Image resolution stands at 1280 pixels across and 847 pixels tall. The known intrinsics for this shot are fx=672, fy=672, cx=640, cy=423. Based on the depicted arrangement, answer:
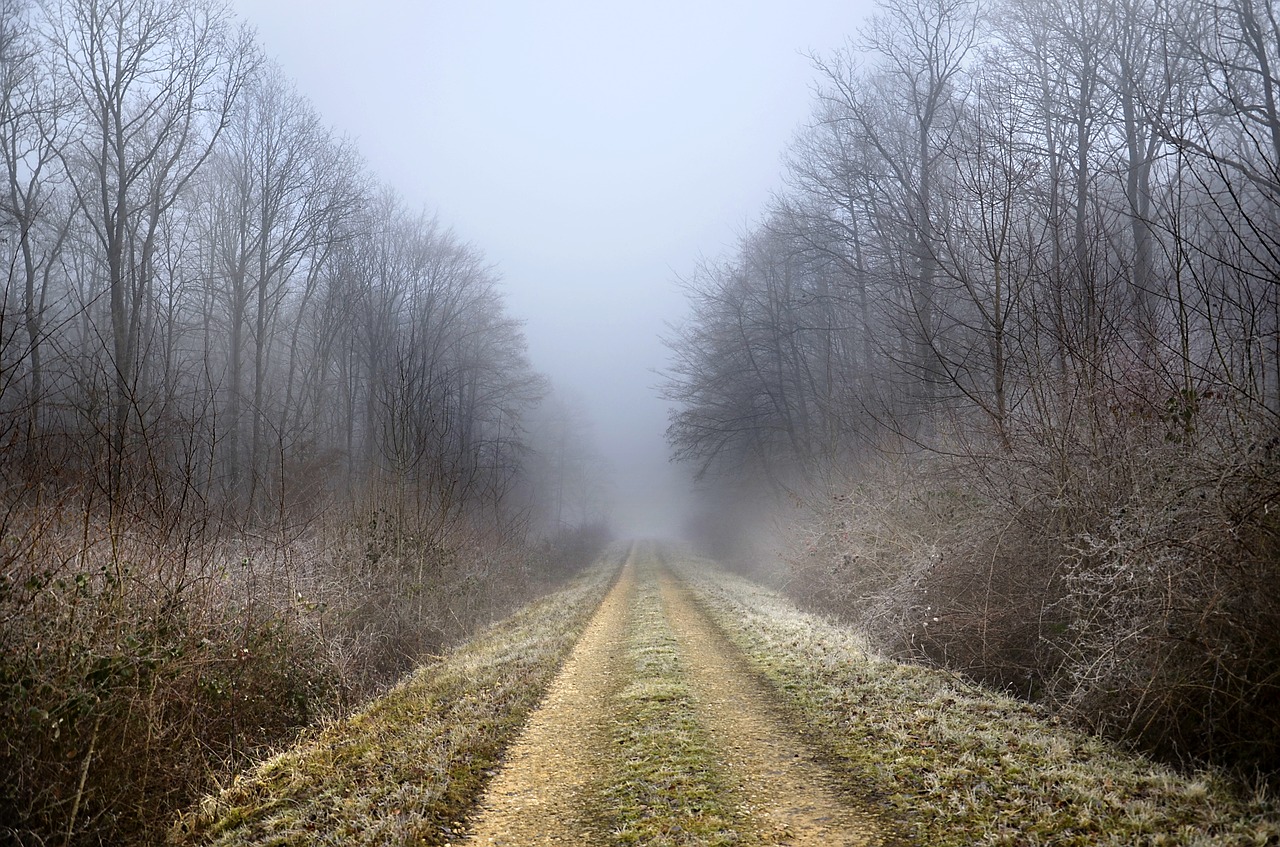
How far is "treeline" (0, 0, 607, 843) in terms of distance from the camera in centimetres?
425

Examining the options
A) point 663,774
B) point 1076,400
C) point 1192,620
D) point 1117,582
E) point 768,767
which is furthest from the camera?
point 1076,400

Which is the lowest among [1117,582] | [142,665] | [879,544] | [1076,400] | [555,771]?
[555,771]

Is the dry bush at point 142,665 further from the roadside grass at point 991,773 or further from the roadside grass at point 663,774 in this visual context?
the roadside grass at point 991,773

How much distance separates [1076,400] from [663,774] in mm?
5393

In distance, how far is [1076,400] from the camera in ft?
22.1

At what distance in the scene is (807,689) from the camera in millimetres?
6816

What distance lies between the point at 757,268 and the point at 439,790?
76.0 ft

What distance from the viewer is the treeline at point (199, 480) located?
4.25 meters

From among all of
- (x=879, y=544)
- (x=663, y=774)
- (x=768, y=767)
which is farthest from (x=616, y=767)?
(x=879, y=544)

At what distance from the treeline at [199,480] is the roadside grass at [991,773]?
4.75 metres

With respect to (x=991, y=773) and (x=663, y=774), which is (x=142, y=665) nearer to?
(x=663, y=774)

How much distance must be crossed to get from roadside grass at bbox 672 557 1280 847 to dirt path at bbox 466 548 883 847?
1.00 feet

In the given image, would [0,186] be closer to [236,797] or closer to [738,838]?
[236,797]

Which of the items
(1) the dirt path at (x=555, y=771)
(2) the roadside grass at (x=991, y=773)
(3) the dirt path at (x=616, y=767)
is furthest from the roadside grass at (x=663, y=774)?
(2) the roadside grass at (x=991, y=773)
